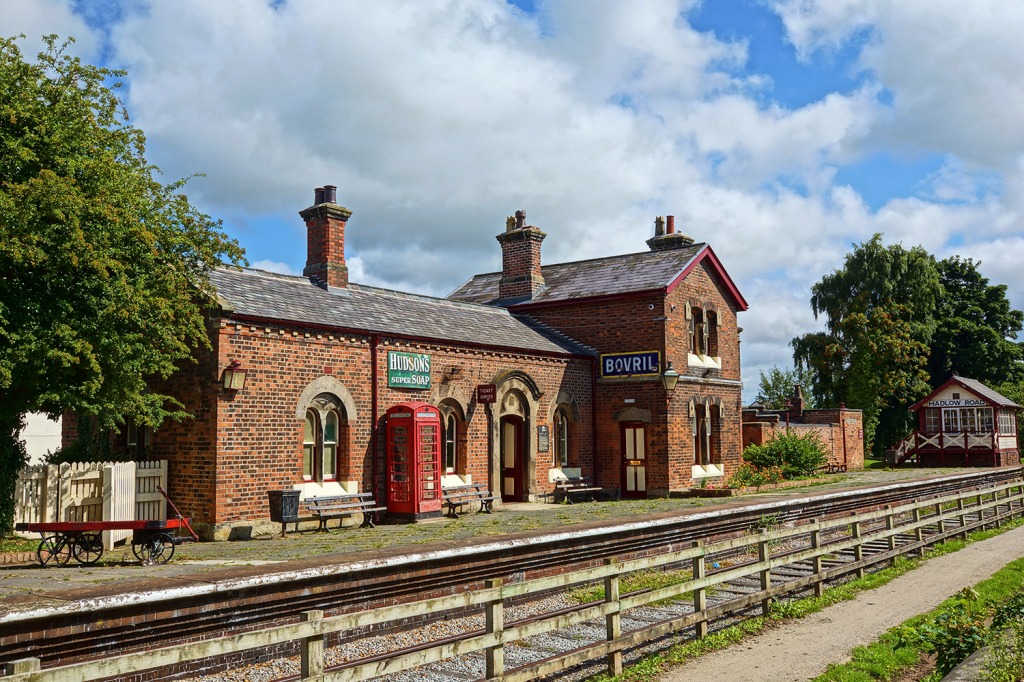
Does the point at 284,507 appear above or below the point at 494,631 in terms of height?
above

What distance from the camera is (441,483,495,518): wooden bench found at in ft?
60.9

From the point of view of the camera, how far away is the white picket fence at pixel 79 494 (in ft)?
43.0

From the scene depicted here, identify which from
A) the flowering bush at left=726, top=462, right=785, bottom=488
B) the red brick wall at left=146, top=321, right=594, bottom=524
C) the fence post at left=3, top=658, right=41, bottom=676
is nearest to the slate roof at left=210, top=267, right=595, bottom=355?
the red brick wall at left=146, top=321, right=594, bottom=524

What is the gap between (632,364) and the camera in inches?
941

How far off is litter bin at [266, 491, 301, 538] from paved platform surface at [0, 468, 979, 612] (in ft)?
1.01

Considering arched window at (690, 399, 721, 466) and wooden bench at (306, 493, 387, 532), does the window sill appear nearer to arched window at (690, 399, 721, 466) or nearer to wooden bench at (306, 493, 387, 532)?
arched window at (690, 399, 721, 466)

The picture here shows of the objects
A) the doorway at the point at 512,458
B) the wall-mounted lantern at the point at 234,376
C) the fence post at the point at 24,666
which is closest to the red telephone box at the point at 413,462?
the wall-mounted lantern at the point at 234,376

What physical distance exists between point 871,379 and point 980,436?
796cm

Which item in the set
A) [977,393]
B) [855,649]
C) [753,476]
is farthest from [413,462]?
[977,393]

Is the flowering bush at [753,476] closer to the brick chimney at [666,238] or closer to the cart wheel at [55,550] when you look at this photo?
the brick chimney at [666,238]

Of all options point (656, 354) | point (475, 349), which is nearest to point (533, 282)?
point (656, 354)

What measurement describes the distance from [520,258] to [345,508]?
12808mm

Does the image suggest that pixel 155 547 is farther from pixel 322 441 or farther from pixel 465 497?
pixel 465 497

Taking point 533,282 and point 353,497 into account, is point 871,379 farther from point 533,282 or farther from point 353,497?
point 353,497
